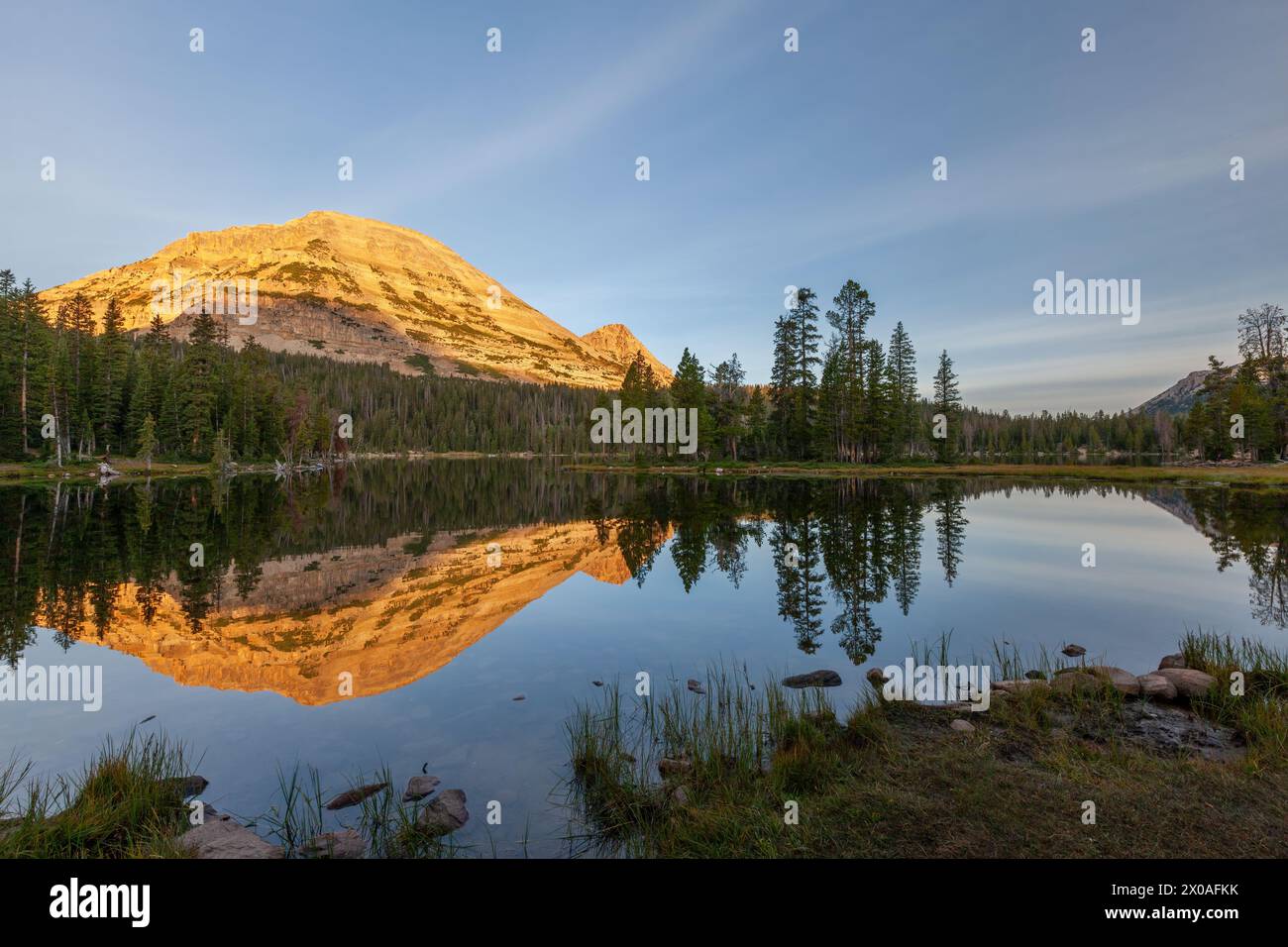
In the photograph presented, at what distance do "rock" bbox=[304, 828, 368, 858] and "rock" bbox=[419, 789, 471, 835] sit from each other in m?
0.77

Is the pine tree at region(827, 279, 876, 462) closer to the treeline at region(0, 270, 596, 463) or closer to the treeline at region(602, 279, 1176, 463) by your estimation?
the treeline at region(602, 279, 1176, 463)

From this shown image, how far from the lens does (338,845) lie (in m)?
7.17

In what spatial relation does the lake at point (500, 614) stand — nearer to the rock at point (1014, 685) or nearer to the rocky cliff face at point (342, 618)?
the rocky cliff face at point (342, 618)

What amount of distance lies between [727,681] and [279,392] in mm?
112147

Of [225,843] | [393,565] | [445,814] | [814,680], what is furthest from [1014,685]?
[393,565]

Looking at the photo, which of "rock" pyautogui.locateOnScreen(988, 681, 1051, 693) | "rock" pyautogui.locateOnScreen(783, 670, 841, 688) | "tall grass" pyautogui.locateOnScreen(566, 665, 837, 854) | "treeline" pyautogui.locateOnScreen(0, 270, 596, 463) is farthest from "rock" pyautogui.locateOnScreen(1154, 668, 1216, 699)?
"treeline" pyautogui.locateOnScreen(0, 270, 596, 463)

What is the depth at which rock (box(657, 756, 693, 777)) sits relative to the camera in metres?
9.11

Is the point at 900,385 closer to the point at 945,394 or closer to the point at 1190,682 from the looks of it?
the point at 945,394

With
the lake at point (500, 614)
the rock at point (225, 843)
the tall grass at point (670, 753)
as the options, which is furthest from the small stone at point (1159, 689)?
the rock at point (225, 843)

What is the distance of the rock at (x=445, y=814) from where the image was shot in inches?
304

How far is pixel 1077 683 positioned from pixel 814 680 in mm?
4786

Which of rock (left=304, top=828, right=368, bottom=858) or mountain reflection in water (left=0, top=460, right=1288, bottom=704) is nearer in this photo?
rock (left=304, top=828, right=368, bottom=858)
